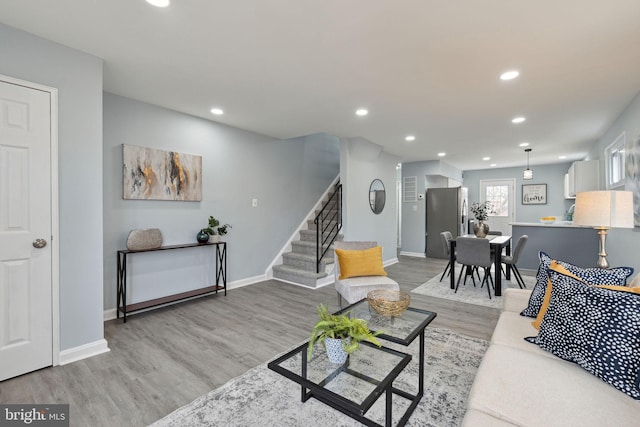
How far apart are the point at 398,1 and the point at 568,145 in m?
5.91

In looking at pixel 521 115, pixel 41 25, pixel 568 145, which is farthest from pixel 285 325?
pixel 568 145

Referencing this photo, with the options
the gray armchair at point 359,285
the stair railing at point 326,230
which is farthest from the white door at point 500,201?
the gray armchair at point 359,285

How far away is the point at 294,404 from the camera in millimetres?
1820

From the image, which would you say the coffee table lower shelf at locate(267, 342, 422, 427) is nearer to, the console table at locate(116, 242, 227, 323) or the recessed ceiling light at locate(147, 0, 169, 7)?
the recessed ceiling light at locate(147, 0, 169, 7)

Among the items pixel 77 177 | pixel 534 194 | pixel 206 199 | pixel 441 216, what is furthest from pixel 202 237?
pixel 534 194

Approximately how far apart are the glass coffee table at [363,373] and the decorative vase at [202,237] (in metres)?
2.66

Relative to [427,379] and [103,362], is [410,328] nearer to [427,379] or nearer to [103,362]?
[427,379]

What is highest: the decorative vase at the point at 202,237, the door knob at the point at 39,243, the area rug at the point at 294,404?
the door knob at the point at 39,243

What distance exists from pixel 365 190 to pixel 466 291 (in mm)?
2400

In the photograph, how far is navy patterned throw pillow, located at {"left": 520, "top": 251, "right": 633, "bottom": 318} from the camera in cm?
→ 180

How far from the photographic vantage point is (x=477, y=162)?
788 centimetres

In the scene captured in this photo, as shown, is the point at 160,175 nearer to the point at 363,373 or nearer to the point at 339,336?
the point at 339,336

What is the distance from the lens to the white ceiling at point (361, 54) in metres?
1.88

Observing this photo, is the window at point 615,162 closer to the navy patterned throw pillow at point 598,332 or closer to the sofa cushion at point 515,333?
the sofa cushion at point 515,333
